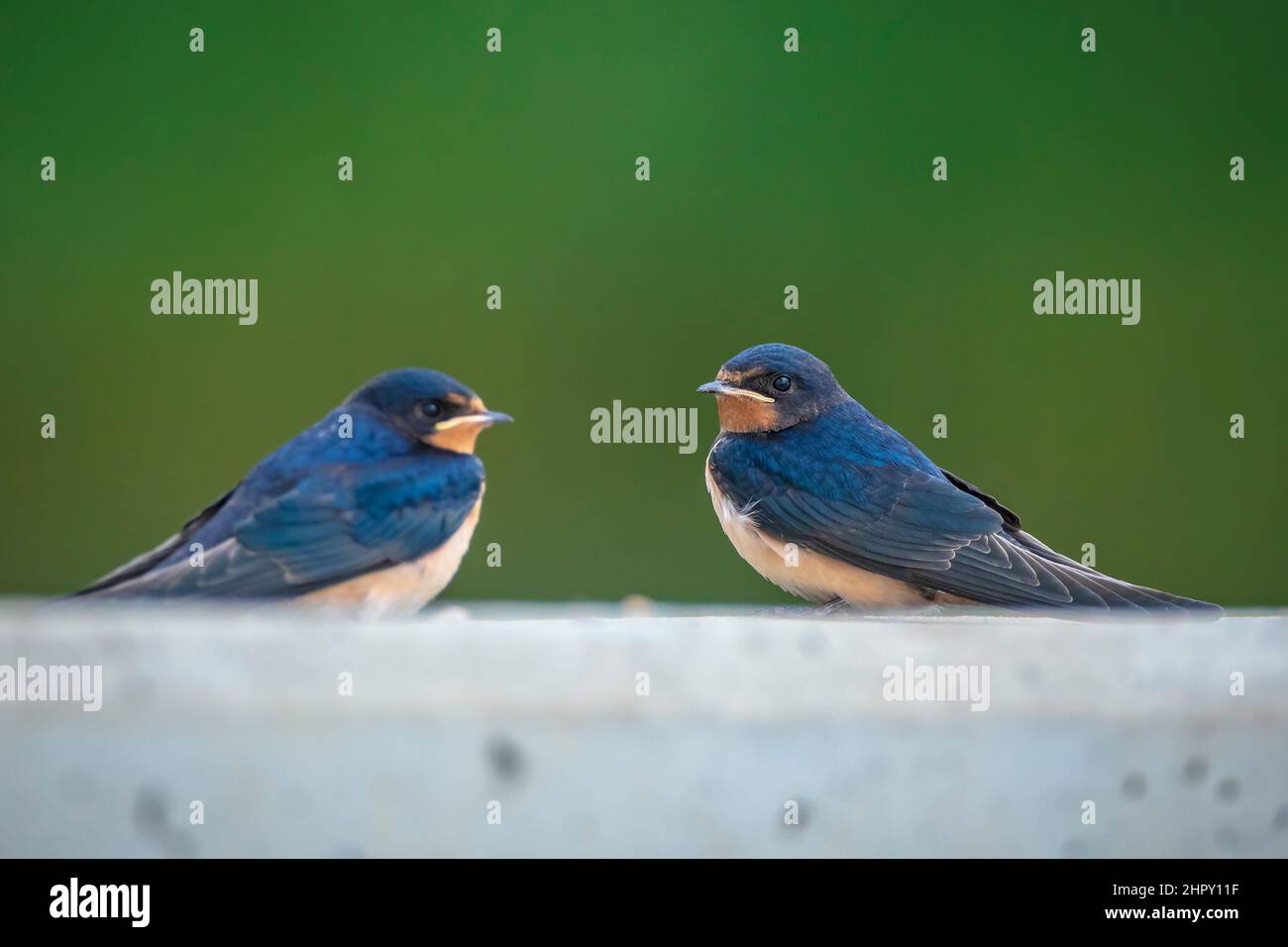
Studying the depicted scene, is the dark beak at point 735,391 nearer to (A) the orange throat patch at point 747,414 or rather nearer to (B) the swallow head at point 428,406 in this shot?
(A) the orange throat patch at point 747,414

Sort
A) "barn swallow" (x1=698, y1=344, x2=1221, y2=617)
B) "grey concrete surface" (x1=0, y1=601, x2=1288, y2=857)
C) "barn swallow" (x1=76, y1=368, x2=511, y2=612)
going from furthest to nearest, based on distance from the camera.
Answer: "barn swallow" (x1=698, y1=344, x2=1221, y2=617) → "barn swallow" (x1=76, y1=368, x2=511, y2=612) → "grey concrete surface" (x1=0, y1=601, x2=1288, y2=857)

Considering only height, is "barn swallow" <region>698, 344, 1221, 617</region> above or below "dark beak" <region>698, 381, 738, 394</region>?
below

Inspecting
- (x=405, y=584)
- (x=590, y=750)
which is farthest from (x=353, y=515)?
(x=590, y=750)

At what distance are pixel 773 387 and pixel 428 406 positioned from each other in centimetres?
63

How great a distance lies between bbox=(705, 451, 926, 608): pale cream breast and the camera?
7.20ft

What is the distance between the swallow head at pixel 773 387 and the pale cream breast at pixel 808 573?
168 millimetres

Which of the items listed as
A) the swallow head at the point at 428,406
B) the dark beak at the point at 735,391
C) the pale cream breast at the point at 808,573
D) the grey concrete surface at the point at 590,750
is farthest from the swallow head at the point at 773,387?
the grey concrete surface at the point at 590,750

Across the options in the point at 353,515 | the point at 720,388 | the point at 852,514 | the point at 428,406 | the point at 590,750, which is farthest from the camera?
the point at 720,388

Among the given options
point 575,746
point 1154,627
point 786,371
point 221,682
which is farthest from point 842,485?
point 221,682

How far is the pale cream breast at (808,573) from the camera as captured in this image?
2.19m

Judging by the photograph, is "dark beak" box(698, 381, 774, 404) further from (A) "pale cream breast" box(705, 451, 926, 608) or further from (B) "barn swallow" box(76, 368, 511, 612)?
(B) "barn swallow" box(76, 368, 511, 612)

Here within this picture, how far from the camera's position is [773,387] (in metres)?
2.37

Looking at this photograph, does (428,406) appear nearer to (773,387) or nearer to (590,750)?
(773,387)

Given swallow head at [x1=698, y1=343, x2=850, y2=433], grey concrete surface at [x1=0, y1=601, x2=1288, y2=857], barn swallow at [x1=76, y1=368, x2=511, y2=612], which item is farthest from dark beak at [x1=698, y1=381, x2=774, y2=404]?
grey concrete surface at [x1=0, y1=601, x2=1288, y2=857]
